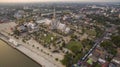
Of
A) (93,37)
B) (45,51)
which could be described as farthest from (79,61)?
(93,37)

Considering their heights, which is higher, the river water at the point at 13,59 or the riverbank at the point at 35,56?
the riverbank at the point at 35,56

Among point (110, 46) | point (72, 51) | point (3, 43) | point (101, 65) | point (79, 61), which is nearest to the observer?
point (101, 65)

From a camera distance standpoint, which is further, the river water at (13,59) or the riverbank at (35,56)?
the river water at (13,59)

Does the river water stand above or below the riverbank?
below

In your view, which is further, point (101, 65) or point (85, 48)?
point (85, 48)

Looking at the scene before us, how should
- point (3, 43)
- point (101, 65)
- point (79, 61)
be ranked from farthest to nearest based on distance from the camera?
point (3, 43)
point (79, 61)
point (101, 65)

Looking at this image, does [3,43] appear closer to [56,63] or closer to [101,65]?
[56,63]

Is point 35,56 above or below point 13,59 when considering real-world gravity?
above

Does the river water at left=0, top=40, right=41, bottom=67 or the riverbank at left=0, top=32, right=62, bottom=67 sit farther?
the river water at left=0, top=40, right=41, bottom=67
